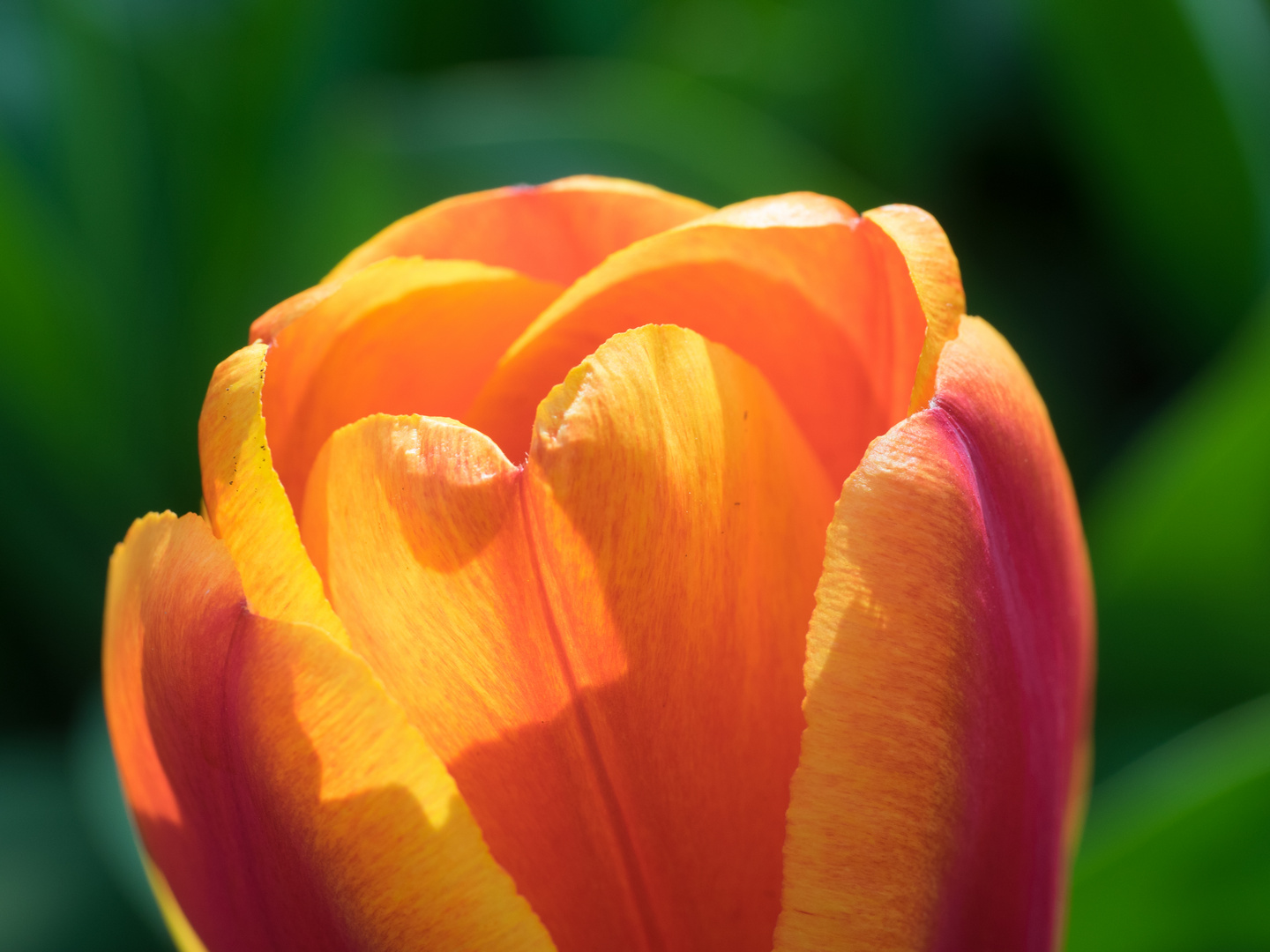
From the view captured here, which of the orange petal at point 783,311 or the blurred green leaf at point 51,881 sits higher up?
the orange petal at point 783,311

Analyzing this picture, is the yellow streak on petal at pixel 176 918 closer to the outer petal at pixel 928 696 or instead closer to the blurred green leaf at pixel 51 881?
the outer petal at pixel 928 696

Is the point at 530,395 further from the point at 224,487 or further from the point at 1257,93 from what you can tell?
the point at 1257,93

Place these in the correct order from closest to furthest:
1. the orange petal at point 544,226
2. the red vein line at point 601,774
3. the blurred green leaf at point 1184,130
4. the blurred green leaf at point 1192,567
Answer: the red vein line at point 601,774 → the orange petal at point 544,226 → the blurred green leaf at point 1192,567 → the blurred green leaf at point 1184,130

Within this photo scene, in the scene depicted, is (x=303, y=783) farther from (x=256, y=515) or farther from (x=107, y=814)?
(x=107, y=814)

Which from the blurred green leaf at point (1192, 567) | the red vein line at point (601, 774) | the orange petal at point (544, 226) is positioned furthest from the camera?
Result: the blurred green leaf at point (1192, 567)

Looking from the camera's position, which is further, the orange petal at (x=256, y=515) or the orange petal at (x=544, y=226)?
the orange petal at (x=544, y=226)

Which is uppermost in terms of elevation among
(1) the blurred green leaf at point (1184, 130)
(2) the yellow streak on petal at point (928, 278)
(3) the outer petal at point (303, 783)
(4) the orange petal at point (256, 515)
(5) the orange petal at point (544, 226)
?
(1) the blurred green leaf at point (1184, 130)

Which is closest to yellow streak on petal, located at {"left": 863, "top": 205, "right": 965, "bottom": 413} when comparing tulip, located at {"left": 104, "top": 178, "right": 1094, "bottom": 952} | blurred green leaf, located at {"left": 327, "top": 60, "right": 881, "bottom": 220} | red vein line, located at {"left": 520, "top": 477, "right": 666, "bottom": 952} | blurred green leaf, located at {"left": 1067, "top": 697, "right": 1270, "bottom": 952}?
tulip, located at {"left": 104, "top": 178, "right": 1094, "bottom": 952}

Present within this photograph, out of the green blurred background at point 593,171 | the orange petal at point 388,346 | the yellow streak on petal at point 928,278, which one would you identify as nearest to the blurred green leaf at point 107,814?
the green blurred background at point 593,171
